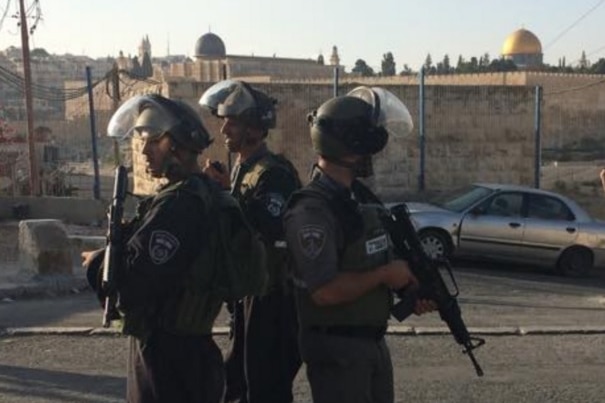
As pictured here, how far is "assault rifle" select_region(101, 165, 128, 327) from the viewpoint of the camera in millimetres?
3018

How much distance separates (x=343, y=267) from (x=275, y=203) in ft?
3.07

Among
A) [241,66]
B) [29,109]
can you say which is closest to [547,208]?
[29,109]

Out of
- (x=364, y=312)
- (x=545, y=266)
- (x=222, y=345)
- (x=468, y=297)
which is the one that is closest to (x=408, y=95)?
(x=545, y=266)

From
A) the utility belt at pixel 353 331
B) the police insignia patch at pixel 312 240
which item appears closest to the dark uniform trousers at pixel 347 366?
the utility belt at pixel 353 331

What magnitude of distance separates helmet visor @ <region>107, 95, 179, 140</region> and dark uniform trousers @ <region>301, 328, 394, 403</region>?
3.01 ft

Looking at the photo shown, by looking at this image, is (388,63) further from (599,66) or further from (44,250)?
(44,250)

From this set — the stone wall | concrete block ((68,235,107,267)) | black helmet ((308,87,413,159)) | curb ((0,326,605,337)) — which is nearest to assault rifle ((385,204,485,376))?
black helmet ((308,87,413,159))

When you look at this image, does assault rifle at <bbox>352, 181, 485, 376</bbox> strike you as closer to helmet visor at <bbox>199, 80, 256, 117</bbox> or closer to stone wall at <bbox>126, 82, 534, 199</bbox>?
helmet visor at <bbox>199, 80, 256, 117</bbox>

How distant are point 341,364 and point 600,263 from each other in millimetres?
11102

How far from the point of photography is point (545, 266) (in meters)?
13.4

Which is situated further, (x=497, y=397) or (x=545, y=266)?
(x=545, y=266)

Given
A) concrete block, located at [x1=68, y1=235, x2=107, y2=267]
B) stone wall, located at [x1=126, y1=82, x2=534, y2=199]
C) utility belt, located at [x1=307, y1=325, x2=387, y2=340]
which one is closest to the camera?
utility belt, located at [x1=307, y1=325, x2=387, y2=340]

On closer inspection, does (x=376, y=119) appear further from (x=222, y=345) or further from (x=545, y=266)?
(x=545, y=266)

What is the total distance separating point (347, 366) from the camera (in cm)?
317
